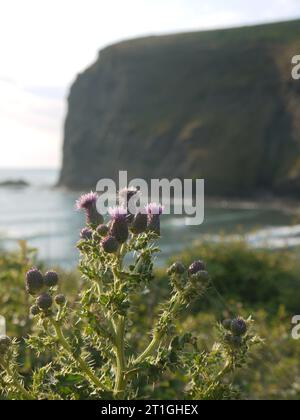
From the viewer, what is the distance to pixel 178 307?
7.03 ft

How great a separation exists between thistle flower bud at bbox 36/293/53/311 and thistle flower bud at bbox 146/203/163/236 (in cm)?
45

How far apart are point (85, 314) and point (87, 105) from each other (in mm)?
128243

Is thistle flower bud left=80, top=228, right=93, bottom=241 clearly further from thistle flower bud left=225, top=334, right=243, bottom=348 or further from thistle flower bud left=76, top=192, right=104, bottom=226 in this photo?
thistle flower bud left=225, top=334, right=243, bottom=348

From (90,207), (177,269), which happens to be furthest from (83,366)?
(90,207)

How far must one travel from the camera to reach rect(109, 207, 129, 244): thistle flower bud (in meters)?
2.24

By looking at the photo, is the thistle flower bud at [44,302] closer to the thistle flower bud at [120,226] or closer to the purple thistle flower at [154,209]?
the thistle flower bud at [120,226]

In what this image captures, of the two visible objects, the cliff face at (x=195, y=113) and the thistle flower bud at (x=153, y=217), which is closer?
the thistle flower bud at (x=153, y=217)

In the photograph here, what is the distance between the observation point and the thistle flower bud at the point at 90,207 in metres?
2.45

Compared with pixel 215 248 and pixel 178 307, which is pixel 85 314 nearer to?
pixel 178 307

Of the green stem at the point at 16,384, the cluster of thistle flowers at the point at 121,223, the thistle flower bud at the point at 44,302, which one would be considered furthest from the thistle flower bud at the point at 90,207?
the green stem at the point at 16,384

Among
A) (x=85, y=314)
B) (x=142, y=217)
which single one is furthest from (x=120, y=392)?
(x=142, y=217)

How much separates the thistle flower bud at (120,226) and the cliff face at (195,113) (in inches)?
3419

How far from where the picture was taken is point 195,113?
116 m

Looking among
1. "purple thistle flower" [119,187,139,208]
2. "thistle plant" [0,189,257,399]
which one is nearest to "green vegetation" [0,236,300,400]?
"thistle plant" [0,189,257,399]
